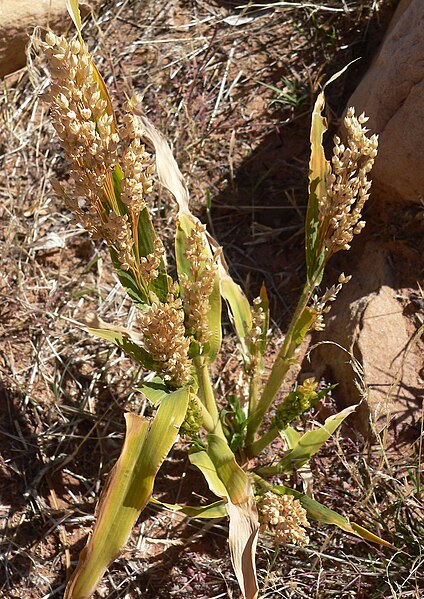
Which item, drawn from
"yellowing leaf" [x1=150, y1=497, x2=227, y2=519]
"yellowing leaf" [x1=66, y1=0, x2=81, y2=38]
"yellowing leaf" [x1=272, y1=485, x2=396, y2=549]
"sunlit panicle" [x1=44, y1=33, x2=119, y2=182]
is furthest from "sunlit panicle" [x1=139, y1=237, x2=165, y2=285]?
"yellowing leaf" [x1=272, y1=485, x2=396, y2=549]

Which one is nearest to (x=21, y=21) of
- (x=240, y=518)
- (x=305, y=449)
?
(x=305, y=449)

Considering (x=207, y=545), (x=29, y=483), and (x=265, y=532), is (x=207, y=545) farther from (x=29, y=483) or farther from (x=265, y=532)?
(x=29, y=483)

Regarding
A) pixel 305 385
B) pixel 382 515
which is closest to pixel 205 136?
pixel 305 385

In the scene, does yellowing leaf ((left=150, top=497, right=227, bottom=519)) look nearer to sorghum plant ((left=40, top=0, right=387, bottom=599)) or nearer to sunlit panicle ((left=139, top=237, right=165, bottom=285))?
sorghum plant ((left=40, top=0, right=387, bottom=599))

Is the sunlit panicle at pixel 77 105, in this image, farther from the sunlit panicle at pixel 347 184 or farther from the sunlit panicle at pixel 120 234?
the sunlit panicle at pixel 347 184

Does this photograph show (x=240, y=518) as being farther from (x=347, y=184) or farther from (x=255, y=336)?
(x=347, y=184)

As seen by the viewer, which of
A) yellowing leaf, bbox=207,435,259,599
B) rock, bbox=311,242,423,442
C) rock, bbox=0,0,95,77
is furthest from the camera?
rock, bbox=0,0,95,77
